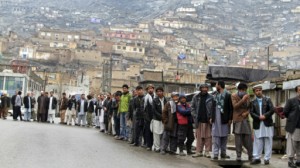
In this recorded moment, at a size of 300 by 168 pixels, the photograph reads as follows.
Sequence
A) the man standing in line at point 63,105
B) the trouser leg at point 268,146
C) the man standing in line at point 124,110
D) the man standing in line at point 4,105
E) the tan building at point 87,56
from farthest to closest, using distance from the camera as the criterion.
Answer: the tan building at point 87,56 → the man standing in line at point 4,105 → the man standing in line at point 63,105 → the man standing in line at point 124,110 → the trouser leg at point 268,146

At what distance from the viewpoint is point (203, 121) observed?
14.6 m

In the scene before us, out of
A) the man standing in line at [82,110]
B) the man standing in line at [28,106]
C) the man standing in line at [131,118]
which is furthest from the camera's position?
the man standing in line at [28,106]

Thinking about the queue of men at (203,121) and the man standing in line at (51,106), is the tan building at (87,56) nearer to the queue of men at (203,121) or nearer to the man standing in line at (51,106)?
the man standing in line at (51,106)

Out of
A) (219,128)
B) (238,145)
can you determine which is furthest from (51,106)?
(238,145)

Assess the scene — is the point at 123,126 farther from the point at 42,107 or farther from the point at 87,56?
the point at 87,56

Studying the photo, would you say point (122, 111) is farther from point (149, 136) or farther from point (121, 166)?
point (121, 166)

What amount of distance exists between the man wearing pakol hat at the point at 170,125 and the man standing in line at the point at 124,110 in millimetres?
3809

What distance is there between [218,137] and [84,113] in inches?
674

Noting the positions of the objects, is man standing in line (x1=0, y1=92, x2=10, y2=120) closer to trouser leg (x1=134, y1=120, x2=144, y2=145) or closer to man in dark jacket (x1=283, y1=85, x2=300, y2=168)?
trouser leg (x1=134, y1=120, x2=144, y2=145)

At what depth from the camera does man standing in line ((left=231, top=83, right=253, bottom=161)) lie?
13.6 metres

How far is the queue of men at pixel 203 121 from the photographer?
13.5 metres

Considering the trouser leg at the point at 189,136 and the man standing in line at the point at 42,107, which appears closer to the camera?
the trouser leg at the point at 189,136

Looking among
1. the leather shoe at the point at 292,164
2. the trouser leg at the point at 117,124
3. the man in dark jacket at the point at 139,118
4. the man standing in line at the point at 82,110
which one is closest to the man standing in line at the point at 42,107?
the man standing in line at the point at 82,110

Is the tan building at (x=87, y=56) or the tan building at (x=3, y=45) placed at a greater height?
the tan building at (x=3, y=45)
